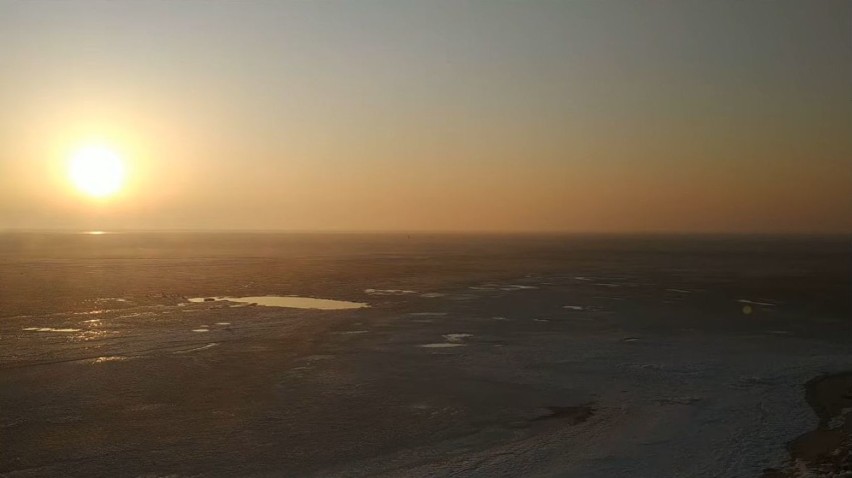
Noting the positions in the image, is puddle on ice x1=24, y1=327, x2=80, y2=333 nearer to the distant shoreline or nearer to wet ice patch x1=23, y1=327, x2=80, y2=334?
wet ice patch x1=23, y1=327, x2=80, y2=334

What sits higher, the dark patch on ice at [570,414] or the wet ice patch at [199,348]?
the wet ice patch at [199,348]

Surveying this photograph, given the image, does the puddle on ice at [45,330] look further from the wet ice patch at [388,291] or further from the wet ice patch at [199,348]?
the wet ice patch at [388,291]

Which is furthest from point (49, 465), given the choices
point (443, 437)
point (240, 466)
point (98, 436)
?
point (443, 437)

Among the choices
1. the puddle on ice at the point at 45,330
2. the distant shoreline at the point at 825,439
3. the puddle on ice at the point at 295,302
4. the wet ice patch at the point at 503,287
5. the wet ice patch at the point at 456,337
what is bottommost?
the puddle on ice at the point at 295,302

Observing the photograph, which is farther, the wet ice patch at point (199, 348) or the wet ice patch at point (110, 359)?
the wet ice patch at point (199, 348)

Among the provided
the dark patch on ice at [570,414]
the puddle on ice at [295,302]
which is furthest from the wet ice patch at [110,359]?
the puddle on ice at [295,302]

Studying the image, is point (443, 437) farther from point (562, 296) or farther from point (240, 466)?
point (562, 296)

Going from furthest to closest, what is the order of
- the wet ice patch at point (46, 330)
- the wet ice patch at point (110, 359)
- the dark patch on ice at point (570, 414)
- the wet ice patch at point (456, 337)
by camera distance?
the wet ice patch at point (46, 330), the wet ice patch at point (456, 337), the wet ice patch at point (110, 359), the dark patch on ice at point (570, 414)

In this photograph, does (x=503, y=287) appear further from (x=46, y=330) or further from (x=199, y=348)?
(x=46, y=330)

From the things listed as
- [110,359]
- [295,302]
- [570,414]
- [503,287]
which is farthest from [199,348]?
[503,287]
